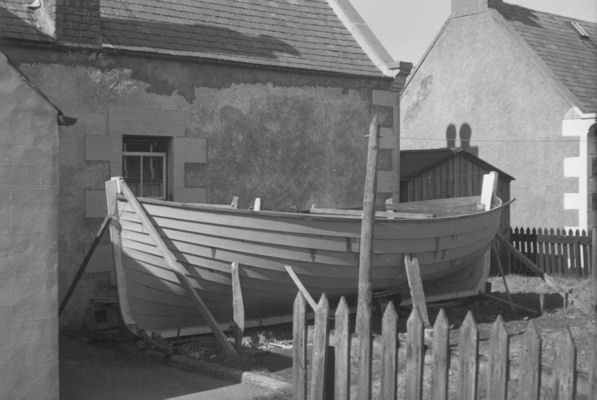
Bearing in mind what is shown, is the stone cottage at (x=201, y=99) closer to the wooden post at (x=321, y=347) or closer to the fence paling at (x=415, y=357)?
→ the wooden post at (x=321, y=347)

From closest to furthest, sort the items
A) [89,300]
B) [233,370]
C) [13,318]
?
[13,318] → [233,370] → [89,300]

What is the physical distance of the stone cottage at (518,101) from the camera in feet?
68.9

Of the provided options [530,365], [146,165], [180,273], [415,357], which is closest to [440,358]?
[415,357]

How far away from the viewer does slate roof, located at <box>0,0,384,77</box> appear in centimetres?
1289

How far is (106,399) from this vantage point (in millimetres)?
8633

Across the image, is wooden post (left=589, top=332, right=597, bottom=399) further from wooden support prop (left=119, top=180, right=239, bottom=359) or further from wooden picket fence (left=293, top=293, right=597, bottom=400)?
Result: wooden support prop (left=119, top=180, right=239, bottom=359)

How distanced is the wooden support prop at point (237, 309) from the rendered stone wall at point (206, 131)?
101 inches

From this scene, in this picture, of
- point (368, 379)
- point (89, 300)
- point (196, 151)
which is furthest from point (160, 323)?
point (368, 379)

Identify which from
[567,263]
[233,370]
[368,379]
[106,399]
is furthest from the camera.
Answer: [567,263]

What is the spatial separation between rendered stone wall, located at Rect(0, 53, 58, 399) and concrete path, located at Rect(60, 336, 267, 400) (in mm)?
1151

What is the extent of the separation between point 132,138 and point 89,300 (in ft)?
8.55

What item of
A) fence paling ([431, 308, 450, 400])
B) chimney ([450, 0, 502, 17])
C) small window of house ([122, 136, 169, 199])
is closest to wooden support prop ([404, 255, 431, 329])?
small window of house ([122, 136, 169, 199])

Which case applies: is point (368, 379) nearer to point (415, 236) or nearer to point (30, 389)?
point (30, 389)

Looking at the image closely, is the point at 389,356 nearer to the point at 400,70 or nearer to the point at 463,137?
the point at 400,70
